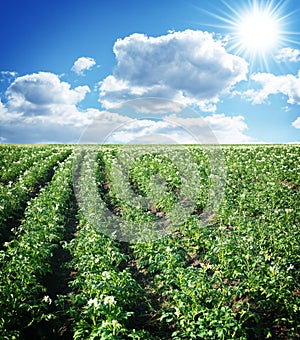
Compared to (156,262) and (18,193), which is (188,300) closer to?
(156,262)

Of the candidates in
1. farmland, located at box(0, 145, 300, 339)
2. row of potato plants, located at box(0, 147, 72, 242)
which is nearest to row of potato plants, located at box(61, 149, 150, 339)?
farmland, located at box(0, 145, 300, 339)

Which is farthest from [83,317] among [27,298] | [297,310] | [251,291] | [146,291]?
[297,310]

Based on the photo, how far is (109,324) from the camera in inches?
189

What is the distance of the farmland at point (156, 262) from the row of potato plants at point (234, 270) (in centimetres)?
3

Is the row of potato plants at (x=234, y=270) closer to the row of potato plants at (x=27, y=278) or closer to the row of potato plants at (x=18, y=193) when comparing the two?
the row of potato plants at (x=27, y=278)

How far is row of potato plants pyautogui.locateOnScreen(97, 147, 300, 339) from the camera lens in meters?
5.26

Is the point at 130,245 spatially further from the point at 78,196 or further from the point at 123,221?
the point at 78,196

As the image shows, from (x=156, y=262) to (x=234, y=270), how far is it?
62.4 inches

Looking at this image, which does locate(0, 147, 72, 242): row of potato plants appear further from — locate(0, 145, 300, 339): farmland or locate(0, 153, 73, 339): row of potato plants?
locate(0, 153, 73, 339): row of potato plants

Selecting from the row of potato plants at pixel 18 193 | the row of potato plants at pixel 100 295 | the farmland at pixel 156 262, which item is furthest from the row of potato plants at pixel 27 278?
the row of potato plants at pixel 18 193

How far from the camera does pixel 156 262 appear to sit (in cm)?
694

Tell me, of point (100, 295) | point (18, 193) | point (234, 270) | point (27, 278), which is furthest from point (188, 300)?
point (18, 193)

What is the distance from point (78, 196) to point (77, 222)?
260 centimetres

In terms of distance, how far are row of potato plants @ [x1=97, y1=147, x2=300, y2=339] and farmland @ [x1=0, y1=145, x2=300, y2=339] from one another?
26 mm
